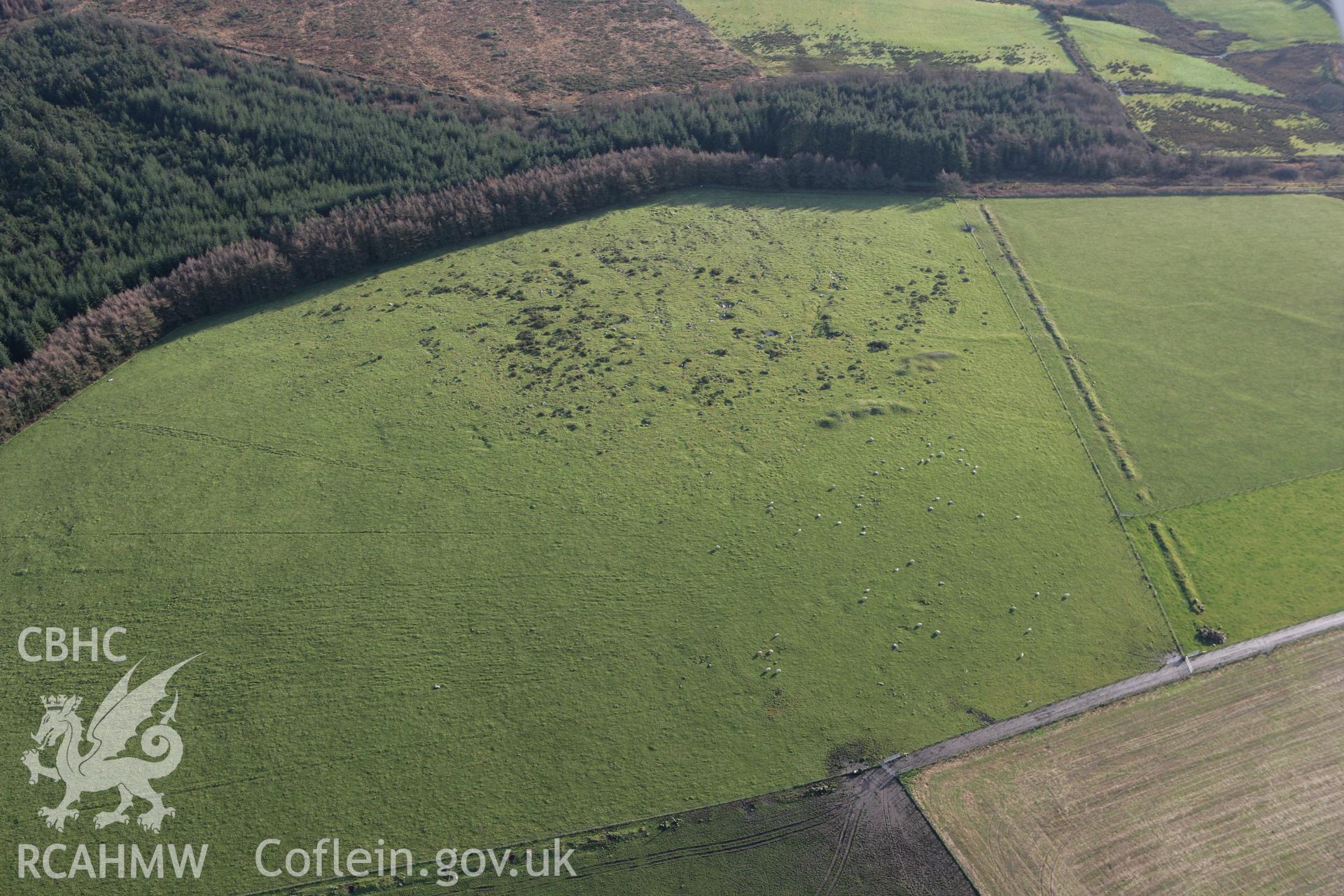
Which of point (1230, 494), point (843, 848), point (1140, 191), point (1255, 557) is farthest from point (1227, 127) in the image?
point (843, 848)

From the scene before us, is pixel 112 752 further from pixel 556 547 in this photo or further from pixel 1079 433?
pixel 1079 433

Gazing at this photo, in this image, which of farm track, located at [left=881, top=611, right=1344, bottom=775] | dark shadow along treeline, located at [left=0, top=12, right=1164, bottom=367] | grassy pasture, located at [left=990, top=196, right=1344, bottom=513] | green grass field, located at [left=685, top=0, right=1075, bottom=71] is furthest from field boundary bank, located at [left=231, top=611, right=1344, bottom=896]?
green grass field, located at [left=685, top=0, right=1075, bottom=71]

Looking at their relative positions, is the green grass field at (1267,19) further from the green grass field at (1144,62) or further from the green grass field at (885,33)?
the green grass field at (885,33)

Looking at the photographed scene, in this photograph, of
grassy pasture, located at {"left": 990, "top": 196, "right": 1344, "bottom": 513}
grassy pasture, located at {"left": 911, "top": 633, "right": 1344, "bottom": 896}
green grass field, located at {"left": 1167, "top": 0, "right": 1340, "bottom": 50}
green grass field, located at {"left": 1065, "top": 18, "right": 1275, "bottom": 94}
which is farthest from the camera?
green grass field, located at {"left": 1167, "top": 0, "right": 1340, "bottom": 50}

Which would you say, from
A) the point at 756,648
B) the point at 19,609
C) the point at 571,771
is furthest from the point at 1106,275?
the point at 19,609

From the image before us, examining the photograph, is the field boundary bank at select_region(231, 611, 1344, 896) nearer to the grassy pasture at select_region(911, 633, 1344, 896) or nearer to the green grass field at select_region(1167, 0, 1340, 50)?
the grassy pasture at select_region(911, 633, 1344, 896)

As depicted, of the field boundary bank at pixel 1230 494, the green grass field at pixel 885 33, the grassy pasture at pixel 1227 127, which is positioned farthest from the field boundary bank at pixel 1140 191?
the field boundary bank at pixel 1230 494
